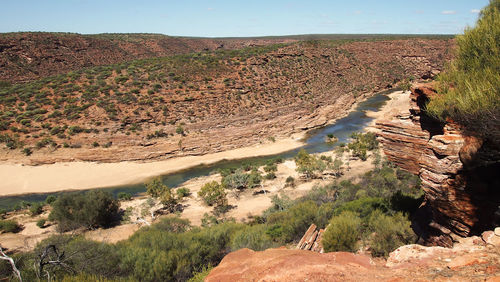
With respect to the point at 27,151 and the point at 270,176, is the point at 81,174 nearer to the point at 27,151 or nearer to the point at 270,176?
the point at 27,151

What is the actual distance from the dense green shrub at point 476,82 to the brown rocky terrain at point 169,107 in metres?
28.9

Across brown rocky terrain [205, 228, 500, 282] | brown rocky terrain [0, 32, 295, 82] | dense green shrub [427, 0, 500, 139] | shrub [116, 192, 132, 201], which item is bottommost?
shrub [116, 192, 132, 201]

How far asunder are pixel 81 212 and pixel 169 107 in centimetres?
2190

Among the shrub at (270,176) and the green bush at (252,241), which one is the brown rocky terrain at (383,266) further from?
the shrub at (270,176)

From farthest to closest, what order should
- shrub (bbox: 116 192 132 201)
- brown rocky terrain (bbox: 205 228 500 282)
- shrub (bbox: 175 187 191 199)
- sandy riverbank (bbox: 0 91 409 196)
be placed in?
sandy riverbank (bbox: 0 91 409 196) → shrub (bbox: 116 192 132 201) → shrub (bbox: 175 187 191 199) → brown rocky terrain (bbox: 205 228 500 282)

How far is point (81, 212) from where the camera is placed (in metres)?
16.8

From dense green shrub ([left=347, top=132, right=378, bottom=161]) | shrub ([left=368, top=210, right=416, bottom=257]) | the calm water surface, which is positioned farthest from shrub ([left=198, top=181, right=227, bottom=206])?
dense green shrub ([left=347, top=132, right=378, bottom=161])

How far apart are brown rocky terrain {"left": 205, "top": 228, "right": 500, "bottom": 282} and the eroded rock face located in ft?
2.51

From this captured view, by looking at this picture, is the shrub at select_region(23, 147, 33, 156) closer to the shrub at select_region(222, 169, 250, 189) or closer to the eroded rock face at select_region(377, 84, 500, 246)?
the shrub at select_region(222, 169, 250, 189)

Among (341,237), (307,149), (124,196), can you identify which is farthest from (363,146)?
(124,196)

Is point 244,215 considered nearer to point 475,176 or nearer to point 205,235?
point 205,235

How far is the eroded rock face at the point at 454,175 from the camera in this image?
619 centimetres

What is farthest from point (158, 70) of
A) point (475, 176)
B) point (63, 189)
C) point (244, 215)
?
point (475, 176)

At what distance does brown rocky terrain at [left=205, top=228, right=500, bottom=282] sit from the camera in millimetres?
4281
